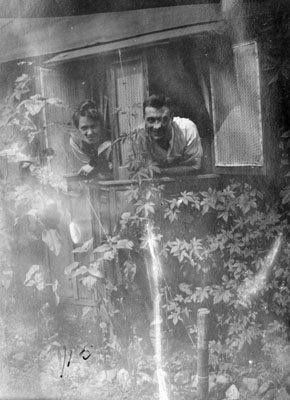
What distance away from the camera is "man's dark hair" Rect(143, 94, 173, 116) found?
369 centimetres

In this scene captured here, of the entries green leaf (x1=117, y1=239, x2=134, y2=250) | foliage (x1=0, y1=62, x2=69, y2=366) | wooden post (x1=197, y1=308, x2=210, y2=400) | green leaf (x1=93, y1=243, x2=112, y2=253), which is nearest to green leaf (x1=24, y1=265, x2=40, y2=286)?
foliage (x1=0, y1=62, x2=69, y2=366)

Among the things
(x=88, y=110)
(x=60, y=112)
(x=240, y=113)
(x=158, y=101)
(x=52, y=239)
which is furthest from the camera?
(x=60, y=112)

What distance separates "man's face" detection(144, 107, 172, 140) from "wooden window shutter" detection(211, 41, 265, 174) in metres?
0.40

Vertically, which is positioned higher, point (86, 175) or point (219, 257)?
point (86, 175)

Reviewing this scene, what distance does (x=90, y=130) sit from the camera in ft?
13.2

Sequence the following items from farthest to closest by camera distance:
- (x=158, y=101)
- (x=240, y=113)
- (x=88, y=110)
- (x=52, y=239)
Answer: (x=88, y=110) < (x=52, y=239) < (x=158, y=101) < (x=240, y=113)

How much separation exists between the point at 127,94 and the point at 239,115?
942mm

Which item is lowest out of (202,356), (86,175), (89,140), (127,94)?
(202,356)

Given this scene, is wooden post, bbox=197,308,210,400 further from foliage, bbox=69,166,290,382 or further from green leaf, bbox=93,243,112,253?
green leaf, bbox=93,243,112,253

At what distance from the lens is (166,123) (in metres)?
3.76

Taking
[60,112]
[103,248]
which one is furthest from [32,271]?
[60,112]

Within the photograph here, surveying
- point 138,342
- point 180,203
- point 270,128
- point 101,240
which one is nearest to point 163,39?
point 270,128

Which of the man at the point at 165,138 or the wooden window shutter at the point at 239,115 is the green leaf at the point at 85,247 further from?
the wooden window shutter at the point at 239,115

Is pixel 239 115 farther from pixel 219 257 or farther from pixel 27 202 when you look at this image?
pixel 27 202
